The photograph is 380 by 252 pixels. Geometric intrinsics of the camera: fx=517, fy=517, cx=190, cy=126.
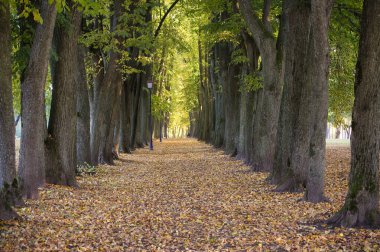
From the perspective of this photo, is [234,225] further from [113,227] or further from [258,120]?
[258,120]

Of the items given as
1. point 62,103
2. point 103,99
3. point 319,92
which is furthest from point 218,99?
point 319,92

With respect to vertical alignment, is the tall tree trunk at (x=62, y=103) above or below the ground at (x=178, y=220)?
above

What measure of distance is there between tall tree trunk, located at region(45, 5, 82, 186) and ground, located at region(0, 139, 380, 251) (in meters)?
0.64

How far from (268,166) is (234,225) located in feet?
27.9

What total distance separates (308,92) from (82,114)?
8.05 metres

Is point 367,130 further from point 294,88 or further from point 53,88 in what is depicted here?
point 53,88

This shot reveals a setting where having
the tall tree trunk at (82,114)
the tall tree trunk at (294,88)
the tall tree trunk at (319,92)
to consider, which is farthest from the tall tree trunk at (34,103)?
the tall tree trunk at (294,88)

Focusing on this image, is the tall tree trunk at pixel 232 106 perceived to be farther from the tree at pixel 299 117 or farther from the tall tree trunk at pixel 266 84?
the tree at pixel 299 117

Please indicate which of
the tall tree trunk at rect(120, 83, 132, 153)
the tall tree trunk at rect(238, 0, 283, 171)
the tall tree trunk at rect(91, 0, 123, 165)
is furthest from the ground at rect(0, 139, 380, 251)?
the tall tree trunk at rect(120, 83, 132, 153)

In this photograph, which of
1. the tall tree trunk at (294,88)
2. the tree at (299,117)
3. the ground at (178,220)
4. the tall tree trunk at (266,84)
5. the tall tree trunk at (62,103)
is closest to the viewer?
the ground at (178,220)

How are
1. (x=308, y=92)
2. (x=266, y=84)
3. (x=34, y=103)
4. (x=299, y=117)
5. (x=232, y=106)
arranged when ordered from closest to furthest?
(x=34, y=103) → (x=308, y=92) → (x=299, y=117) → (x=266, y=84) → (x=232, y=106)

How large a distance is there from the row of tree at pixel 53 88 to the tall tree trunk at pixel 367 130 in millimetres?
3990

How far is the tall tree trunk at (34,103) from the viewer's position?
9859mm

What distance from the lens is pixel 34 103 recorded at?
33.4 feet
